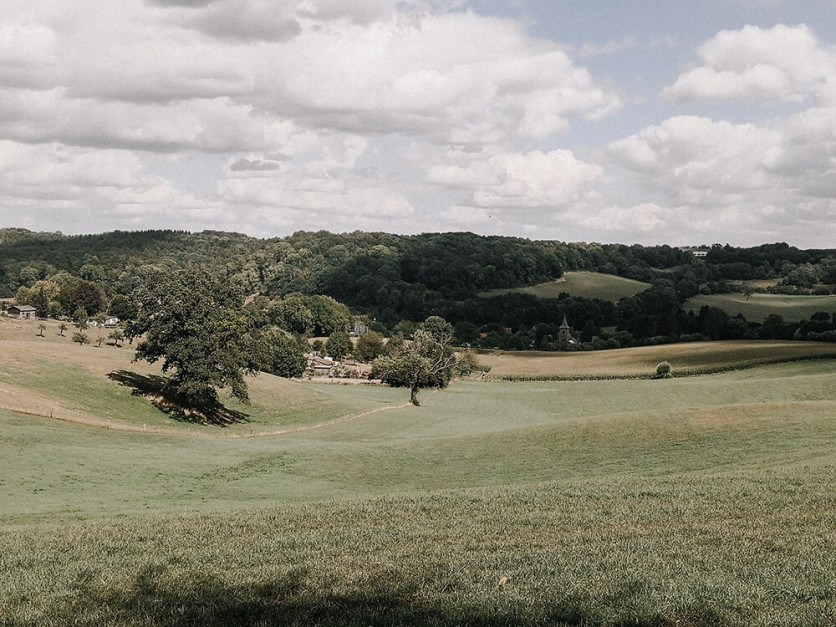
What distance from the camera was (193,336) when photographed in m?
65.5

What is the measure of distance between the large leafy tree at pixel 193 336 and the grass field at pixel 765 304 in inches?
5011

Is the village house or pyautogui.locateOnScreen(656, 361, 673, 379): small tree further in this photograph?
the village house

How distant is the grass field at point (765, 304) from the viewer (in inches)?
6240

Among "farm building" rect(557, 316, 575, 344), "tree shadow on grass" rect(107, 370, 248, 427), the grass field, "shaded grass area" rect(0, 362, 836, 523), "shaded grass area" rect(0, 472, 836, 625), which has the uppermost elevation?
the grass field

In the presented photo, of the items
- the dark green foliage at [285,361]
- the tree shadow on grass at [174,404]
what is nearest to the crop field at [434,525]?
the tree shadow on grass at [174,404]

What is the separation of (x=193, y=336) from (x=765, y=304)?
157 m

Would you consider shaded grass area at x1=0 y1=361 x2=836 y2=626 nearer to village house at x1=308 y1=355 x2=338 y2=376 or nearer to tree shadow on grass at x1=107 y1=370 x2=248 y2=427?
tree shadow on grass at x1=107 y1=370 x2=248 y2=427

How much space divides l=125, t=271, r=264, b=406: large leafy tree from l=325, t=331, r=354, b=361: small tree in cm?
7968

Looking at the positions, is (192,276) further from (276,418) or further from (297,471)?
(297,471)

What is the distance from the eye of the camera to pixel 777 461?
29.7 m

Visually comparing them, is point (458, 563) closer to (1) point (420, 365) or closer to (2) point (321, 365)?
(1) point (420, 365)

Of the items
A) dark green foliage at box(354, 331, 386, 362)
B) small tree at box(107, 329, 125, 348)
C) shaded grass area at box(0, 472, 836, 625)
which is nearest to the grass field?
dark green foliage at box(354, 331, 386, 362)

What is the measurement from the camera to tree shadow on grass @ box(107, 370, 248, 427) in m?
64.8

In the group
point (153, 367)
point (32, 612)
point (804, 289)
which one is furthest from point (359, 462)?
point (804, 289)
